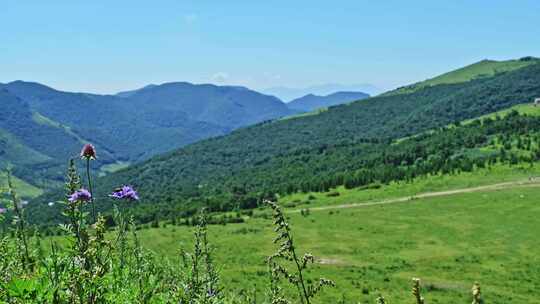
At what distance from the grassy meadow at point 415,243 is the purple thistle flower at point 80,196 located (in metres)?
37.1

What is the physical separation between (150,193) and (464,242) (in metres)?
137

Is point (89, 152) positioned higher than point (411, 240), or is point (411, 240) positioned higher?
point (89, 152)

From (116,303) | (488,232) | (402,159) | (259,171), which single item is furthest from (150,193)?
(116,303)

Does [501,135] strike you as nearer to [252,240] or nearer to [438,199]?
[438,199]

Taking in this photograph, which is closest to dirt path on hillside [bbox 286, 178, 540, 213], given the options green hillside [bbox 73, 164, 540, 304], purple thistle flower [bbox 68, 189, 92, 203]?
green hillside [bbox 73, 164, 540, 304]

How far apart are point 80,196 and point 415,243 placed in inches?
2923

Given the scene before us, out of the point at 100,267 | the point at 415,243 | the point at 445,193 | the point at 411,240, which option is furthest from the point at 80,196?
the point at 445,193

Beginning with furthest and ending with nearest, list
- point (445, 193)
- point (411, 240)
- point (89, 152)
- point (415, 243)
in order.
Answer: point (445, 193)
point (411, 240)
point (415, 243)
point (89, 152)

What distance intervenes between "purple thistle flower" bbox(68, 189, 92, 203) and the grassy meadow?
3709 cm

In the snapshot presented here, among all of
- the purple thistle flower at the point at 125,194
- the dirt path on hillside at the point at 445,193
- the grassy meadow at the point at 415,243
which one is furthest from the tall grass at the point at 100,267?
the dirt path on hillside at the point at 445,193

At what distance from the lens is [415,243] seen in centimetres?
7469

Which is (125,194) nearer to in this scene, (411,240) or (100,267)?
(100,267)

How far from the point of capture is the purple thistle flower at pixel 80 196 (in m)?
3.76

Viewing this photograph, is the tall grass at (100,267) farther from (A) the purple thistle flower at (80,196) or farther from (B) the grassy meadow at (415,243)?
(B) the grassy meadow at (415,243)
